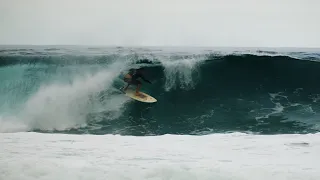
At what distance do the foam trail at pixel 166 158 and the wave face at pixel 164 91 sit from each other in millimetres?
59

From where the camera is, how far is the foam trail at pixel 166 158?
2.00 m

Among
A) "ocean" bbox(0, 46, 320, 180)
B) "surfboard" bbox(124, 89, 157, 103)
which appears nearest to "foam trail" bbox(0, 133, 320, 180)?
"ocean" bbox(0, 46, 320, 180)

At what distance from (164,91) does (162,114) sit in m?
0.14

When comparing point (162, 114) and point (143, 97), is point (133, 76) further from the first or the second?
point (162, 114)

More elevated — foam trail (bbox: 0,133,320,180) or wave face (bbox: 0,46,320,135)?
wave face (bbox: 0,46,320,135)

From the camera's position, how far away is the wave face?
212 cm

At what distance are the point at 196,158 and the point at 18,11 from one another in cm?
141

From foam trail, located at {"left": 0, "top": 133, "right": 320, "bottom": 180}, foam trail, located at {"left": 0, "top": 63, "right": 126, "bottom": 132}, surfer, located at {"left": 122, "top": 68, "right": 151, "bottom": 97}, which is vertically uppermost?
surfer, located at {"left": 122, "top": 68, "right": 151, "bottom": 97}

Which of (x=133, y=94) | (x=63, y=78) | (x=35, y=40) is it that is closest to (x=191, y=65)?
(x=133, y=94)

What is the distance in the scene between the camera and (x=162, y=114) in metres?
2.16

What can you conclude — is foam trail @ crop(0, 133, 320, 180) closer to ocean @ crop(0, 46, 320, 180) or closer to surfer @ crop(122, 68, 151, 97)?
ocean @ crop(0, 46, 320, 180)

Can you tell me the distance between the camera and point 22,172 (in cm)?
213

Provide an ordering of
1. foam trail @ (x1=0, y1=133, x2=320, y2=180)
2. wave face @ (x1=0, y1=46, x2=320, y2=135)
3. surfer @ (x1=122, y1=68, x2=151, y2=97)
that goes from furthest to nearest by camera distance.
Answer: surfer @ (x1=122, y1=68, x2=151, y2=97) → wave face @ (x1=0, y1=46, x2=320, y2=135) → foam trail @ (x1=0, y1=133, x2=320, y2=180)

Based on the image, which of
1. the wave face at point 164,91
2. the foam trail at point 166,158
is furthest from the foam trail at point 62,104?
the foam trail at point 166,158
